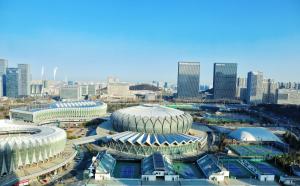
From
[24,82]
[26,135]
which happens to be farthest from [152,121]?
[24,82]

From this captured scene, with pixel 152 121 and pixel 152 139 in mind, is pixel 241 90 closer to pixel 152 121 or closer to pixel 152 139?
pixel 152 121

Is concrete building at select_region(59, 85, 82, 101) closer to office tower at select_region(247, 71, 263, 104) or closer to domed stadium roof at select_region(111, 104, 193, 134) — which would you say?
domed stadium roof at select_region(111, 104, 193, 134)

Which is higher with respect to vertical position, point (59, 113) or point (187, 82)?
point (187, 82)

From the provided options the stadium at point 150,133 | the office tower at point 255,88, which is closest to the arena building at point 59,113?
the stadium at point 150,133

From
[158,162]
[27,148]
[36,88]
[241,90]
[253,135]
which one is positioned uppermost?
[241,90]

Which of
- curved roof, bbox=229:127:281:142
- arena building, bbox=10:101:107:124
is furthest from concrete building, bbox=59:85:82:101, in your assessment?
curved roof, bbox=229:127:281:142

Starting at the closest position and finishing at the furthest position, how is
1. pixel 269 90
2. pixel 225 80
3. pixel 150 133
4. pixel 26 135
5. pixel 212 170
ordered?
pixel 212 170, pixel 26 135, pixel 150 133, pixel 269 90, pixel 225 80
